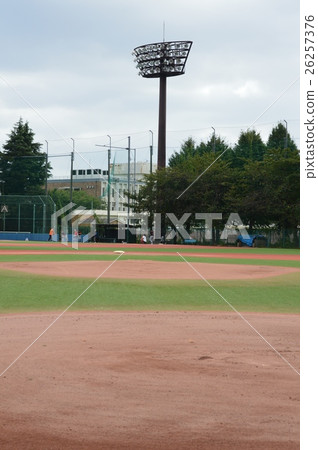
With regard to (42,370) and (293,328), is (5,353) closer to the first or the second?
(42,370)

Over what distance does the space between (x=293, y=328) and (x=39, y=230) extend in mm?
52489

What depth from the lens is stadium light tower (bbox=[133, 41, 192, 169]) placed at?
5947 cm

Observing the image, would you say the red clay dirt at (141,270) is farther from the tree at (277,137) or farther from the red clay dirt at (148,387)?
the tree at (277,137)

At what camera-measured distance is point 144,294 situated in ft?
50.9

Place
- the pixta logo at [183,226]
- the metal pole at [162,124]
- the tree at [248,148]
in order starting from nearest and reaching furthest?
the pixta logo at [183,226]
the metal pole at [162,124]
the tree at [248,148]

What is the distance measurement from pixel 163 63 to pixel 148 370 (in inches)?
2203

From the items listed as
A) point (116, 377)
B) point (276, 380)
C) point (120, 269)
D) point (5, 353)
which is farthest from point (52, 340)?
point (120, 269)

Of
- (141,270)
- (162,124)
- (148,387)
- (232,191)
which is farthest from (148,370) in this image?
(162,124)

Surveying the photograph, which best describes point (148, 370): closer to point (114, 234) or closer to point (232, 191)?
point (232, 191)

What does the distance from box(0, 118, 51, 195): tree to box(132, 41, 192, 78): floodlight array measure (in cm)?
2268

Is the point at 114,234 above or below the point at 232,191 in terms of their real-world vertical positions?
below

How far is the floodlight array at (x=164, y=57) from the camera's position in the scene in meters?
59.4

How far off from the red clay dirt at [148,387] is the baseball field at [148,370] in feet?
0.04

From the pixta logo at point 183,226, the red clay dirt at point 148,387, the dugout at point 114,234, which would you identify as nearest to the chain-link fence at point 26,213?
the dugout at point 114,234
